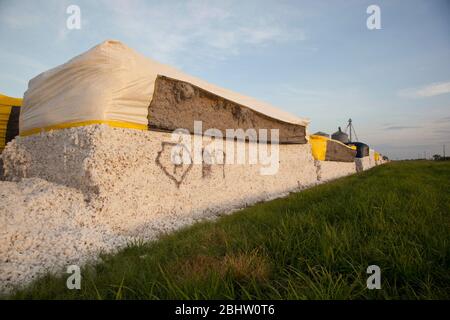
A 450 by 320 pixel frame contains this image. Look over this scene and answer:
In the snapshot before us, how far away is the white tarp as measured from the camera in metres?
3.83

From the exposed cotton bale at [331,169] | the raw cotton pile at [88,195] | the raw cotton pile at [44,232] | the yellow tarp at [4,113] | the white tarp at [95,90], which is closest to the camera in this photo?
the raw cotton pile at [44,232]

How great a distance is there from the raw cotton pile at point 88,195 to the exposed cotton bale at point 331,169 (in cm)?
715

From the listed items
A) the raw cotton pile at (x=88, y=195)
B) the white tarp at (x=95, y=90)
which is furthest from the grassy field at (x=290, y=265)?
the white tarp at (x=95, y=90)

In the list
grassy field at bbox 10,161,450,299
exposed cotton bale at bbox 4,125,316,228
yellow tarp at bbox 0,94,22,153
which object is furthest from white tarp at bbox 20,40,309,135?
grassy field at bbox 10,161,450,299

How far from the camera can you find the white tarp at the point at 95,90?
3832 mm

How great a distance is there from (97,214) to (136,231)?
627 mm

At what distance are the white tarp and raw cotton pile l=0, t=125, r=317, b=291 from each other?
Result: 0.84ft

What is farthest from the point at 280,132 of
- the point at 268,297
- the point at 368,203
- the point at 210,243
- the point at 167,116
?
the point at 268,297

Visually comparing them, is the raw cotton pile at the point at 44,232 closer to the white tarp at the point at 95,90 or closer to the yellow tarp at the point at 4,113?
the white tarp at the point at 95,90

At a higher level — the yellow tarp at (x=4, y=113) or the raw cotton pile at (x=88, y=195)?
the yellow tarp at (x=4, y=113)

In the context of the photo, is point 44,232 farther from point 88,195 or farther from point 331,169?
point 331,169

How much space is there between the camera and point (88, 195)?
3598 mm

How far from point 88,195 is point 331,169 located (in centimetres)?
A: 1192
